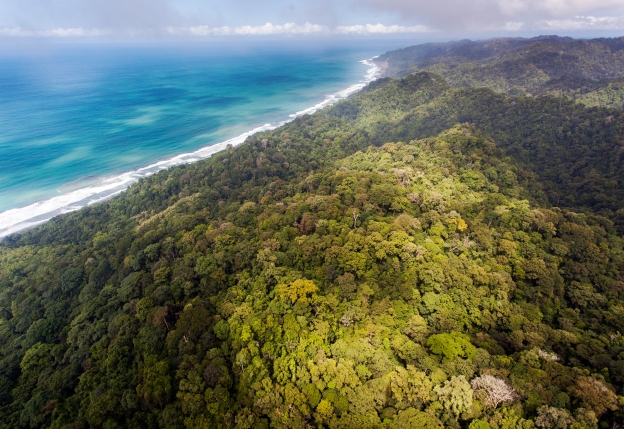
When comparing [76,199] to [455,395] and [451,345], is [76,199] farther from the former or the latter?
[455,395]

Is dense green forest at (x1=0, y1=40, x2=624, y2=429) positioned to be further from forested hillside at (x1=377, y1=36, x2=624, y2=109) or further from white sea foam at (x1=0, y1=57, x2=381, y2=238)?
forested hillside at (x1=377, y1=36, x2=624, y2=109)

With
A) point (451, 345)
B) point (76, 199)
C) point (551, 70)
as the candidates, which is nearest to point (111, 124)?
point (76, 199)

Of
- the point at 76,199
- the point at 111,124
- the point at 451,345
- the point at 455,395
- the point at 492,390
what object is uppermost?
the point at 111,124

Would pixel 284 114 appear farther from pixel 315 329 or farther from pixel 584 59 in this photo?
pixel 584 59

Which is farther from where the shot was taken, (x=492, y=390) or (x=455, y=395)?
(x=492, y=390)

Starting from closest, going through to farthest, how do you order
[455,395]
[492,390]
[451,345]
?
[455,395] → [492,390] → [451,345]

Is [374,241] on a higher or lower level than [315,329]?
higher

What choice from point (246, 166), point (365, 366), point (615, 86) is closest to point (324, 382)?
point (365, 366)
